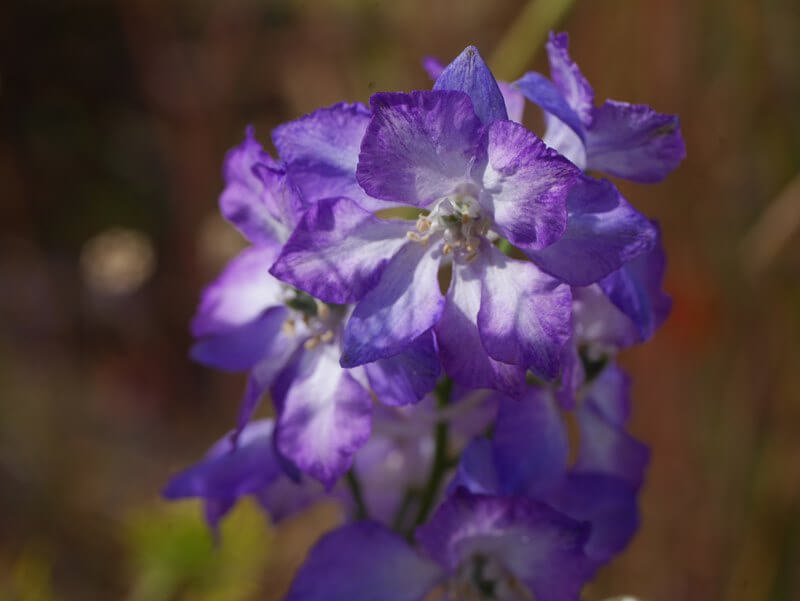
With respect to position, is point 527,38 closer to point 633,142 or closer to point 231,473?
point 633,142

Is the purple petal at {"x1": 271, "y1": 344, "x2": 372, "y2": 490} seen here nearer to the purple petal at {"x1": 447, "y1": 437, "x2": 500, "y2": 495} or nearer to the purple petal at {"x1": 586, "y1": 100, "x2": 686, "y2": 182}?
the purple petal at {"x1": 447, "y1": 437, "x2": 500, "y2": 495}

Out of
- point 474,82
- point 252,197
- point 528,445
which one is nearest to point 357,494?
point 528,445

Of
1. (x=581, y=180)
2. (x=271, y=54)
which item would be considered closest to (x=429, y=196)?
(x=581, y=180)

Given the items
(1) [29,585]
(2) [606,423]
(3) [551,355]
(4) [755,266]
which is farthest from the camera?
(4) [755,266]

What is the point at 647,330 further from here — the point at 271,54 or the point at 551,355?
the point at 271,54

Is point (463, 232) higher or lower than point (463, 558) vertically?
higher
